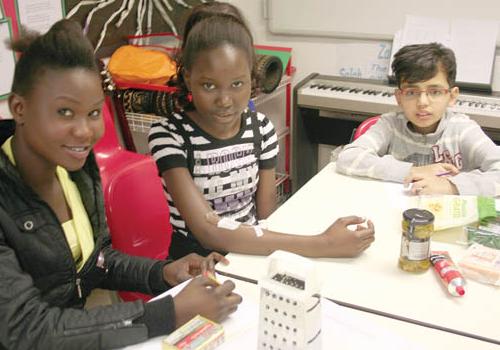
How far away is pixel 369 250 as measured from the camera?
125cm

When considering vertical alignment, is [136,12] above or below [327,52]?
above

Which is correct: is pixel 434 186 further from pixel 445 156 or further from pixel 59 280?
pixel 59 280

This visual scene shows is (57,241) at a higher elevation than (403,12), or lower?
lower

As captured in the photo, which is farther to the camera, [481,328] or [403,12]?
[403,12]

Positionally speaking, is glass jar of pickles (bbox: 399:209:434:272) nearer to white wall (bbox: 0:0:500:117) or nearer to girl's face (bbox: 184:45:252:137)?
girl's face (bbox: 184:45:252:137)

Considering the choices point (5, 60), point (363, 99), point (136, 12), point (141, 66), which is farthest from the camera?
point (363, 99)

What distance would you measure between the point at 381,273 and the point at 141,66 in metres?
1.62

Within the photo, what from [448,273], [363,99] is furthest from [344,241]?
[363,99]

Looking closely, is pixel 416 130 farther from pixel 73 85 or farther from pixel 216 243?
pixel 73 85

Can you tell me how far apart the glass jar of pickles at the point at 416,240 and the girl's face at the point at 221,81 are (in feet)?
1.83

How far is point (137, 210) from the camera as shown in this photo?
1.82 meters

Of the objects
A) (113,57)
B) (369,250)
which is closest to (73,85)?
A: (369,250)

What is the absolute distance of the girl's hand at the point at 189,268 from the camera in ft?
3.83

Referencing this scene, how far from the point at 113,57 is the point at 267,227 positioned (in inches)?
56.8
